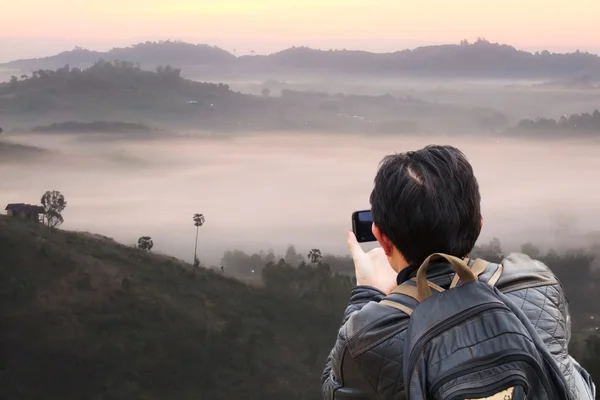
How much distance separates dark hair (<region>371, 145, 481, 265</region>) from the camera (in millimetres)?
1245

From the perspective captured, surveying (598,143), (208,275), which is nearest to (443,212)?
(208,275)

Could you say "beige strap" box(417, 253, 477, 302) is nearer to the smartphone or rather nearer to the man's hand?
the man's hand

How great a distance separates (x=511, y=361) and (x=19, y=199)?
2.38m

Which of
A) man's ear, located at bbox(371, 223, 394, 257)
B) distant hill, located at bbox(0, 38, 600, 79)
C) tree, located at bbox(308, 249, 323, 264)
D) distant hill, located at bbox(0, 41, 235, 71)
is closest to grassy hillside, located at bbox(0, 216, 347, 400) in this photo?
tree, located at bbox(308, 249, 323, 264)

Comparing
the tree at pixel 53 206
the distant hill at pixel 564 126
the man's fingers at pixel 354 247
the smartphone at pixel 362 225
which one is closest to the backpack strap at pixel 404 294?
the man's fingers at pixel 354 247

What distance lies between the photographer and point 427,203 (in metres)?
1.24

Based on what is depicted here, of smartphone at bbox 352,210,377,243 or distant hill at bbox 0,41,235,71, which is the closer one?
smartphone at bbox 352,210,377,243

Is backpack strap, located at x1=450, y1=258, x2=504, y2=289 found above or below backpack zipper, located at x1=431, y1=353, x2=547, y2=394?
above

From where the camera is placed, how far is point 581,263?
11.0ft

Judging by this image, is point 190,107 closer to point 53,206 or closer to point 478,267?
point 53,206

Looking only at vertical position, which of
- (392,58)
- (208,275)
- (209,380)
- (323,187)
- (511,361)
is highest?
(392,58)

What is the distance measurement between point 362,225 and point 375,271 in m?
0.18

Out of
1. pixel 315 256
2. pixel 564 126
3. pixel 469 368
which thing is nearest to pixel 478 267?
pixel 469 368

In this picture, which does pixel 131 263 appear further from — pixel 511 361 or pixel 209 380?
pixel 511 361
